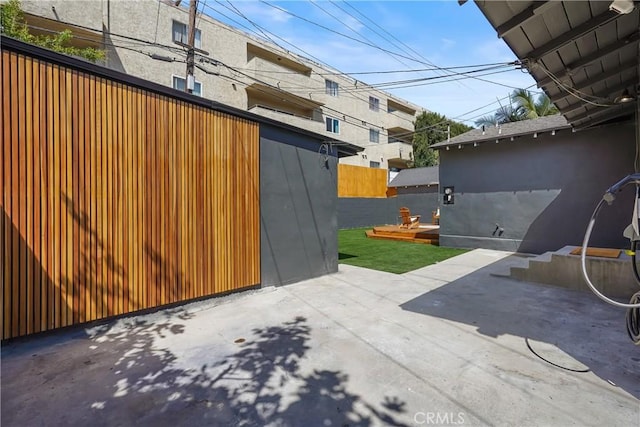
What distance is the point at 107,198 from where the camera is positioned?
3.50 meters

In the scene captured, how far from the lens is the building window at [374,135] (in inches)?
945

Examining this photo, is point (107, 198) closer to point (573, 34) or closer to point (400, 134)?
point (573, 34)

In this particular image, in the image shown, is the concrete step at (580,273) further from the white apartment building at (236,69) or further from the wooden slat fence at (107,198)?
the wooden slat fence at (107,198)

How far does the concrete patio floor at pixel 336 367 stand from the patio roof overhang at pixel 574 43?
291cm

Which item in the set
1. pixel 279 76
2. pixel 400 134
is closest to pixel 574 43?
pixel 279 76

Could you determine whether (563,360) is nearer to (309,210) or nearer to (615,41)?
(615,41)

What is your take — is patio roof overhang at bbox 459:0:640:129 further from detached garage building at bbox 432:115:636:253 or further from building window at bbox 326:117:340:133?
building window at bbox 326:117:340:133

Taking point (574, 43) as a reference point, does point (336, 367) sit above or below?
below

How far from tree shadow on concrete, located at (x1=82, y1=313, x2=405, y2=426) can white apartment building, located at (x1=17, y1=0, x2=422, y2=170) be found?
4.58 meters

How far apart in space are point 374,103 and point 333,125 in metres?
5.48

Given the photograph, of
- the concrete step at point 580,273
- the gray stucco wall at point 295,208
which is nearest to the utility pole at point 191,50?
the gray stucco wall at point 295,208

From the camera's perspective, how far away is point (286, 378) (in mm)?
2443

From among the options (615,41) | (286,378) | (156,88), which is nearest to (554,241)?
(615,41)

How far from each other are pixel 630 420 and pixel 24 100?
580cm
